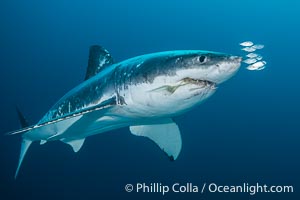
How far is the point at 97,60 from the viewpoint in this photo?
4871mm

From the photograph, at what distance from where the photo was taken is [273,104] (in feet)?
169

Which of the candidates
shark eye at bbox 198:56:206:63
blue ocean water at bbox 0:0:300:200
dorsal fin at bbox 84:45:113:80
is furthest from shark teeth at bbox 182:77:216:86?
blue ocean water at bbox 0:0:300:200

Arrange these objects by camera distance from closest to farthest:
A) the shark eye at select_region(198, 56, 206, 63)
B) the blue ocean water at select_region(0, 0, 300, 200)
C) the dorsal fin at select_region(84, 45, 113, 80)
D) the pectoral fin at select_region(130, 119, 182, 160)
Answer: the shark eye at select_region(198, 56, 206, 63), the dorsal fin at select_region(84, 45, 113, 80), the pectoral fin at select_region(130, 119, 182, 160), the blue ocean water at select_region(0, 0, 300, 200)

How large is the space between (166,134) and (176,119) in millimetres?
744

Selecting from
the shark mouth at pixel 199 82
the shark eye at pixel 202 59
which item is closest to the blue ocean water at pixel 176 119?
the shark mouth at pixel 199 82

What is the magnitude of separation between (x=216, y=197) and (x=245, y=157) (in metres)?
14.0

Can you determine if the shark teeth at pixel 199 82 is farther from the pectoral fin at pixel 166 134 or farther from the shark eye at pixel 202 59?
the pectoral fin at pixel 166 134

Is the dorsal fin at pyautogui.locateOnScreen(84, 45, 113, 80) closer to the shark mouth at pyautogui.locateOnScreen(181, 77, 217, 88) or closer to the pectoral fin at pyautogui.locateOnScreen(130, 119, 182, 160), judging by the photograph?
the pectoral fin at pyautogui.locateOnScreen(130, 119, 182, 160)

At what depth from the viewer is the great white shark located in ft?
9.23

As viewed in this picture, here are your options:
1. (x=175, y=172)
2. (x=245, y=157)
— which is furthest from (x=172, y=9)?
(x=175, y=172)

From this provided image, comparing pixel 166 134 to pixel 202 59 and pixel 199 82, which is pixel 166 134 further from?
pixel 202 59

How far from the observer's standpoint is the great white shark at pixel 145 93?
111 inches

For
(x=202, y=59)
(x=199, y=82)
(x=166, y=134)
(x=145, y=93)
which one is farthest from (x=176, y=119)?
(x=202, y=59)

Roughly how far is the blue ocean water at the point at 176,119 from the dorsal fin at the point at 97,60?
3.74m
